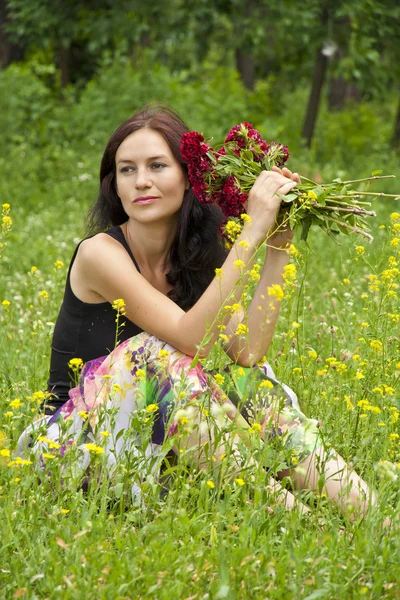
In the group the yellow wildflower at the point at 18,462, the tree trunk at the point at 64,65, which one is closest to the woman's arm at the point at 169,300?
the yellow wildflower at the point at 18,462

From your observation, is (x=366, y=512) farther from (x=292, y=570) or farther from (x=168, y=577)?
(x=168, y=577)

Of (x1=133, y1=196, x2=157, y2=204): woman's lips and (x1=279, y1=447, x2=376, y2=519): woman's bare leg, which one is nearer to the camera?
(x1=279, y1=447, x2=376, y2=519): woman's bare leg

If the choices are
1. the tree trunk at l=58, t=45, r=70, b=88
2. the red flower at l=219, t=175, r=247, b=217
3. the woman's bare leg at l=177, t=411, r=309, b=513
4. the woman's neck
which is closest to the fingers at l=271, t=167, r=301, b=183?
Answer: the red flower at l=219, t=175, r=247, b=217

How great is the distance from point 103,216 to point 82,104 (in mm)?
8977

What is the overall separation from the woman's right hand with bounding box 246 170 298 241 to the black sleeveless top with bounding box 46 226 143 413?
56cm

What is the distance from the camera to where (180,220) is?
3.68 m

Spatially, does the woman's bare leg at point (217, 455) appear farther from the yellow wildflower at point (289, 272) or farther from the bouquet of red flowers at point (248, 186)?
the bouquet of red flowers at point (248, 186)

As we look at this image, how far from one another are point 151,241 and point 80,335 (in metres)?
0.46

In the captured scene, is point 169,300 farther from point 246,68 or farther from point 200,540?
point 246,68

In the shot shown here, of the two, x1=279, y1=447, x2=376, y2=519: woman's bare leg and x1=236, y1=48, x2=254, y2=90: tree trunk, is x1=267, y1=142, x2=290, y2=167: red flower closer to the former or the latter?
x1=279, y1=447, x2=376, y2=519: woman's bare leg

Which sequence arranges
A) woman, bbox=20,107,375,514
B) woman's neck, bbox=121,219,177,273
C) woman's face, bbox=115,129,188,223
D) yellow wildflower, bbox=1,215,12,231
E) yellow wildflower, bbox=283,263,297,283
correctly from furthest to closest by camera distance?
woman's neck, bbox=121,219,177,273 < woman's face, bbox=115,129,188,223 < yellow wildflower, bbox=1,215,12,231 < woman, bbox=20,107,375,514 < yellow wildflower, bbox=283,263,297,283

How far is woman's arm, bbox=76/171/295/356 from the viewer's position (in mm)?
3186

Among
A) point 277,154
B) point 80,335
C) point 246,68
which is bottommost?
point 80,335

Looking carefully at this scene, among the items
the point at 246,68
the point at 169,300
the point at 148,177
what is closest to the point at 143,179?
the point at 148,177
